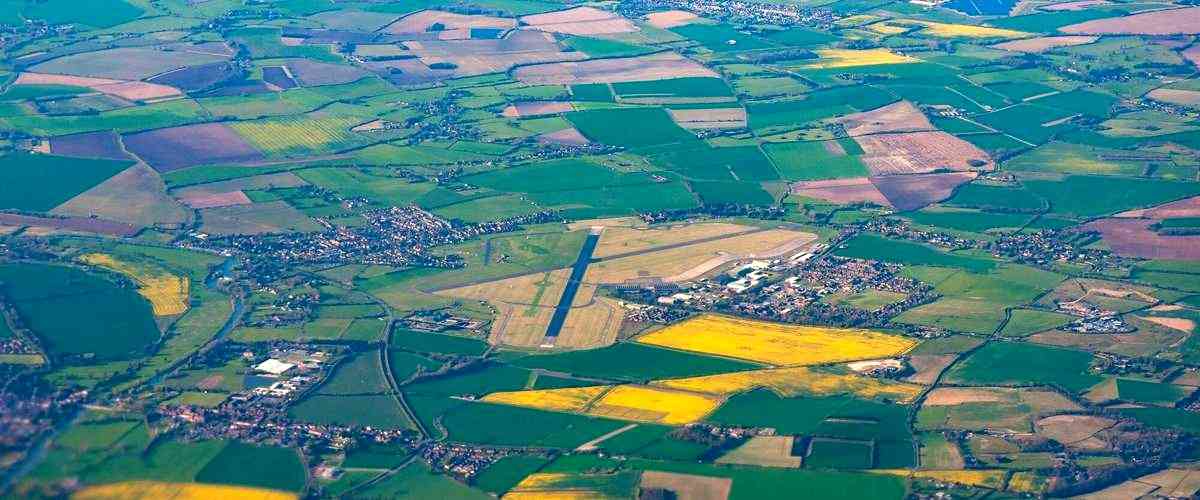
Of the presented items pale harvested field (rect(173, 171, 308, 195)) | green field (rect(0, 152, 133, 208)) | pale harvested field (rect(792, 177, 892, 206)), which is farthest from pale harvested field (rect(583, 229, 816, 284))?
green field (rect(0, 152, 133, 208))

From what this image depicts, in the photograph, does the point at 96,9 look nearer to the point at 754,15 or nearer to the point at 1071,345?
the point at 754,15

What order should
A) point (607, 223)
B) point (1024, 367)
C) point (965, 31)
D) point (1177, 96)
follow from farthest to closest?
point (965, 31), point (1177, 96), point (607, 223), point (1024, 367)

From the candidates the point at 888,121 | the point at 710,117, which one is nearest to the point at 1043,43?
the point at 888,121

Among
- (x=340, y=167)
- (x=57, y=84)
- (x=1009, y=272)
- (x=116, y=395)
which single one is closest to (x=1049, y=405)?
(x=1009, y=272)

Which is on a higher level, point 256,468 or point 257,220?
point 256,468

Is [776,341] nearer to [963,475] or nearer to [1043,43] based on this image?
[963,475]

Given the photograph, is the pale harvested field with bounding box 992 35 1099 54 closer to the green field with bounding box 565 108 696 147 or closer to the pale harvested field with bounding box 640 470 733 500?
the green field with bounding box 565 108 696 147
